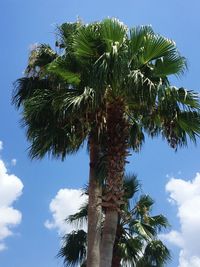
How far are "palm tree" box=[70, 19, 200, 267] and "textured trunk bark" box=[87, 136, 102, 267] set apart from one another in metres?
0.42

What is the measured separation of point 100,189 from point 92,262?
5.84 feet

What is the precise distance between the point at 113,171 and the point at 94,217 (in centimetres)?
119

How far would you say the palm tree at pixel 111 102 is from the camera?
39.9ft

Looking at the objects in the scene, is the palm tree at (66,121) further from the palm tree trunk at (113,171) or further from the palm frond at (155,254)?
the palm frond at (155,254)

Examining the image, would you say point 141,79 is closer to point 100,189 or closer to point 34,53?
point 100,189

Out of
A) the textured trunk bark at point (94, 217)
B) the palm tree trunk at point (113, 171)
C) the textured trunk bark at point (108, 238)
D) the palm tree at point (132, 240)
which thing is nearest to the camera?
the textured trunk bark at point (108, 238)

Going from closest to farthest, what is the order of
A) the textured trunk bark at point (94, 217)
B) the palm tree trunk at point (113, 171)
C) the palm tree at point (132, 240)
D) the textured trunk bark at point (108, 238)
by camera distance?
the textured trunk bark at point (108, 238)
the palm tree trunk at point (113, 171)
the textured trunk bark at point (94, 217)
the palm tree at point (132, 240)

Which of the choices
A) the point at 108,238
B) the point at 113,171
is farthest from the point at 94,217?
the point at 113,171

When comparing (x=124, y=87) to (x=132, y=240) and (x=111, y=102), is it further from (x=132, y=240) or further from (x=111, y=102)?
(x=132, y=240)

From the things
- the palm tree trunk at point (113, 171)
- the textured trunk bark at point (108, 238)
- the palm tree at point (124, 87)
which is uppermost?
the palm tree at point (124, 87)

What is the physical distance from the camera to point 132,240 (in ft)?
57.4

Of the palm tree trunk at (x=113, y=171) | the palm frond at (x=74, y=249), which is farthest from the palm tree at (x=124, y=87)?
the palm frond at (x=74, y=249)

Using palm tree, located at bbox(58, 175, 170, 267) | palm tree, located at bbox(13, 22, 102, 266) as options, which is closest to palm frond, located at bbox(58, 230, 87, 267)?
palm tree, located at bbox(58, 175, 170, 267)

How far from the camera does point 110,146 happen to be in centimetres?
1256
